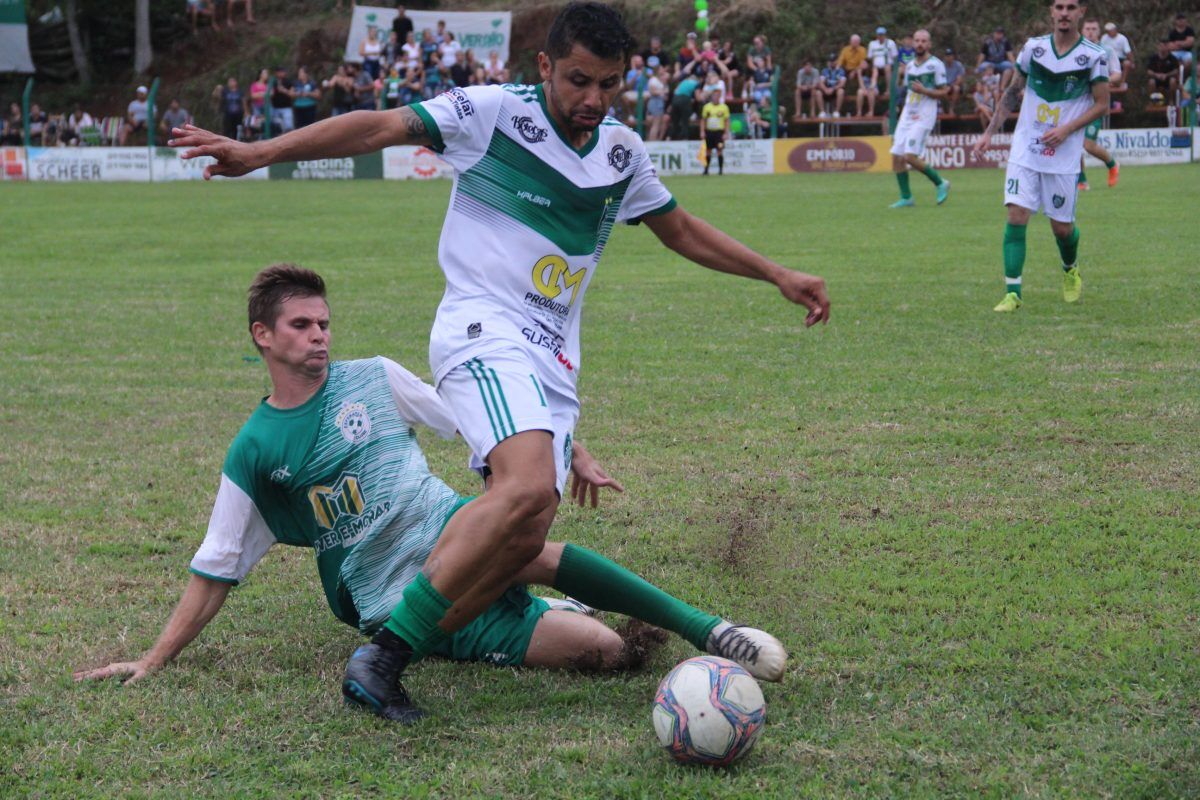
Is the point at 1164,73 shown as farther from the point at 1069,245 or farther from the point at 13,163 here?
the point at 13,163

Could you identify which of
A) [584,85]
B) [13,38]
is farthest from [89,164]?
[584,85]

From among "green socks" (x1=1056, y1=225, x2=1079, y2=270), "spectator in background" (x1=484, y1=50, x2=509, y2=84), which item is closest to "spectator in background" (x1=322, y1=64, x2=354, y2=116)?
"spectator in background" (x1=484, y1=50, x2=509, y2=84)

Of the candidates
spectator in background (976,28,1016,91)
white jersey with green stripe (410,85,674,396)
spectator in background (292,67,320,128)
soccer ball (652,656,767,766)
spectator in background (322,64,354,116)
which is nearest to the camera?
soccer ball (652,656,767,766)

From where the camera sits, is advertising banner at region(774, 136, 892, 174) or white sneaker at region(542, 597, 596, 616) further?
advertising banner at region(774, 136, 892, 174)

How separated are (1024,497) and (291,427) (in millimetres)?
2963

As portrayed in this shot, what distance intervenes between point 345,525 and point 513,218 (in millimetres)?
1010

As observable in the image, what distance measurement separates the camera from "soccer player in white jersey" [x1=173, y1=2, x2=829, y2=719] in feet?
11.5

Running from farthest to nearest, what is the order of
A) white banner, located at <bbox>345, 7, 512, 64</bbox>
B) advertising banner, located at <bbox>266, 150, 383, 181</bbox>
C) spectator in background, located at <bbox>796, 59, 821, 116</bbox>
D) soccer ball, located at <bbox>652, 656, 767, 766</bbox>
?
1. white banner, located at <bbox>345, 7, 512, 64</bbox>
2. spectator in background, located at <bbox>796, 59, 821, 116</bbox>
3. advertising banner, located at <bbox>266, 150, 383, 181</bbox>
4. soccer ball, located at <bbox>652, 656, 767, 766</bbox>

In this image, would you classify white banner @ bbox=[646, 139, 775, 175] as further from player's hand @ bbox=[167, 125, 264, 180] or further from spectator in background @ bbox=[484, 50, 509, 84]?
player's hand @ bbox=[167, 125, 264, 180]

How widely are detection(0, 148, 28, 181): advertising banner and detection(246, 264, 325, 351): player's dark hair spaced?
32641mm

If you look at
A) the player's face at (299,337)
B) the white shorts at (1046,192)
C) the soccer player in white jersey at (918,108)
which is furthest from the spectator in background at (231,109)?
the player's face at (299,337)

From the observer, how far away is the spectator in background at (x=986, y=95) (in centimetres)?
2916

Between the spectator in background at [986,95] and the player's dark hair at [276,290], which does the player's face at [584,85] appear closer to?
the player's dark hair at [276,290]

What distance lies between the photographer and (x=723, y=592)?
14.5 feet
